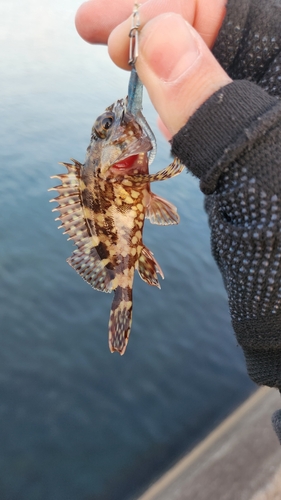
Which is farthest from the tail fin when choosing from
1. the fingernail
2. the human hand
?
the fingernail

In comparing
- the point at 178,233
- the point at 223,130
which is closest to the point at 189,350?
the point at 178,233

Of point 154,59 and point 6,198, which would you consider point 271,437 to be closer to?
point 154,59

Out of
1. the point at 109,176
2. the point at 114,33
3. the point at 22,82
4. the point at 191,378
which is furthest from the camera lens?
the point at 22,82

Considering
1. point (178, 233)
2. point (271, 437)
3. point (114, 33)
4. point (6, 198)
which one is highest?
point (6, 198)

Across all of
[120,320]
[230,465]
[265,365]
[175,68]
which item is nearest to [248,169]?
[175,68]

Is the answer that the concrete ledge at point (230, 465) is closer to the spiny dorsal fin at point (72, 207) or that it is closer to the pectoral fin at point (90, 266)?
the pectoral fin at point (90, 266)

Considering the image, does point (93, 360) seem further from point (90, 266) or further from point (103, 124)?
point (103, 124)

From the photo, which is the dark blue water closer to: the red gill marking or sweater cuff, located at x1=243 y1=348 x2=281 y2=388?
sweater cuff, located at x1=243 y1=348 x2=281 y2=388
